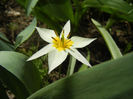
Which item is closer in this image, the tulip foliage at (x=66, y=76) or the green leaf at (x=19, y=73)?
the tulip foliage at (x=66, y=76)

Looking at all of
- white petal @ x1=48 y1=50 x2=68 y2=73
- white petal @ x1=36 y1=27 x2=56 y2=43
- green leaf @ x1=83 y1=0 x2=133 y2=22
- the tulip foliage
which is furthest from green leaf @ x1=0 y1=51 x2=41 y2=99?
green leaf @ x1=83 y1=0 x2=133 y2=22

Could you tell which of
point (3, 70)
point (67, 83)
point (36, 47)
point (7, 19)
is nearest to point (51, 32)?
point (3, 70)

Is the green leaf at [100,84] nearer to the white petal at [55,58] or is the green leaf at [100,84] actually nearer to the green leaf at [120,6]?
the white petal at [55,58]

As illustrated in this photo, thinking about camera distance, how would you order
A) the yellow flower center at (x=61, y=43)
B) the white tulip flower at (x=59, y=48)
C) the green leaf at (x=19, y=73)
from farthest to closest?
the yellow flower center at (x=61, y=43) → the white tulip flower at (x=59, y=48) → the green leaf at (x=19, y=73)

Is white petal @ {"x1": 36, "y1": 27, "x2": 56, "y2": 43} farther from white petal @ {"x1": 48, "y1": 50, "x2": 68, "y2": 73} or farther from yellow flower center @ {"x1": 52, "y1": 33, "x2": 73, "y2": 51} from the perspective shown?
white petal @ {"x1": 48, "y1": 50, "x2": 68, "y2": 73}

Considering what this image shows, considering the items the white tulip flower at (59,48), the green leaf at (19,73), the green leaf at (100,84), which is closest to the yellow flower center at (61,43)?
the white tulip flower at (59,48)

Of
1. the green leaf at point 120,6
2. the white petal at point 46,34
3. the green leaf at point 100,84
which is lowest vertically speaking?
the green leaf at point 120,6

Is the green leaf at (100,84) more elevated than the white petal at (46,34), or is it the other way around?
the white petal at (46,34)

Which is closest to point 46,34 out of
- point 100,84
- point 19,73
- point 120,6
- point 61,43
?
point 61,43
